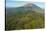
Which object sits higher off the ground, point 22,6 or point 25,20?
point 22,6

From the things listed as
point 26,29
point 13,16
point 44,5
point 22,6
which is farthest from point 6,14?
point 44,5

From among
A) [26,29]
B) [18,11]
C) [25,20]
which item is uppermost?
[18,11]

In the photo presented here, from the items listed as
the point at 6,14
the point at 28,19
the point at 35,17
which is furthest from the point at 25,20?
the point at 6,14

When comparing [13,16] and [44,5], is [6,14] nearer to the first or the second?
[13,16]

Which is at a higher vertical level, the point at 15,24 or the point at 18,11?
the point at 18,11

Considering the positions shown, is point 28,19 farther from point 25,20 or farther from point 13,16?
point 13,16
